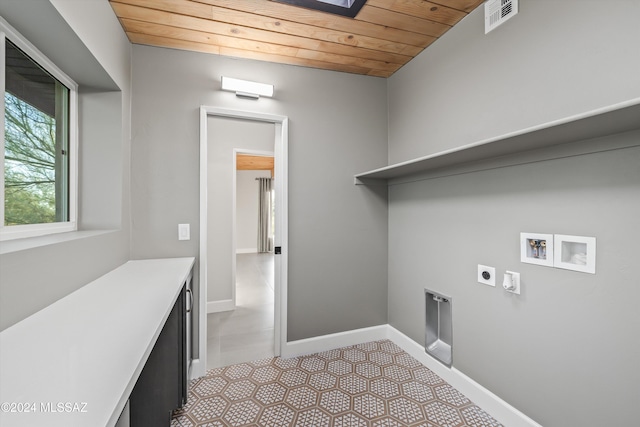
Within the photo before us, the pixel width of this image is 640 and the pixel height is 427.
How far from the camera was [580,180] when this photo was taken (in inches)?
52.6

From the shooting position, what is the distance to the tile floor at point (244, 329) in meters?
2.48

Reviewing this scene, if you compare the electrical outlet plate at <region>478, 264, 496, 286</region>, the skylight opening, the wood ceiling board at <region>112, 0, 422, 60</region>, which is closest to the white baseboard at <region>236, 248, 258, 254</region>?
the wood ceiling board at <region>112, 0, 422, 60</region>

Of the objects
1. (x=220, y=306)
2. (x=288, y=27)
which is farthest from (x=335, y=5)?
(x=220, y=306)

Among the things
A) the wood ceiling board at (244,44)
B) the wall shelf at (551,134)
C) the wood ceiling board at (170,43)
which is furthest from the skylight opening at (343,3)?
the wall shelf at (551,134)

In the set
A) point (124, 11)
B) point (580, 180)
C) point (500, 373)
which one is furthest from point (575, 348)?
point (124, 11)

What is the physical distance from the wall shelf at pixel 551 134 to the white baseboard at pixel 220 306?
2746mm

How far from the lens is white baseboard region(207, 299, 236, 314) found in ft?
11.6

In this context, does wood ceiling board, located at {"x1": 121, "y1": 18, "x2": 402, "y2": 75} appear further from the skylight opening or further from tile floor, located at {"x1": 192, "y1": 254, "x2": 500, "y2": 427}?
tile floor, located at {"x1": 192, "y1": 254, "x2": 500, "y2": 427}

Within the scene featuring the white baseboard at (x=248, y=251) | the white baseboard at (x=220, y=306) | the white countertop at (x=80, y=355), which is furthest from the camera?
the white baseboard at (x=248, y=251)

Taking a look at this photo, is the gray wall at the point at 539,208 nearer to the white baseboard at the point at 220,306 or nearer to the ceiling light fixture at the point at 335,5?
the ceiling light fixture at the point at 335,5

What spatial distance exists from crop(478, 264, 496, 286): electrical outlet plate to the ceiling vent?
143 centimetres

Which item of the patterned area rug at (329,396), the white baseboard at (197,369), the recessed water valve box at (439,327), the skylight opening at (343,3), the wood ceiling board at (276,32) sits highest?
the skylight opening at (343,3)

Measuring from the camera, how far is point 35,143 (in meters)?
1.40

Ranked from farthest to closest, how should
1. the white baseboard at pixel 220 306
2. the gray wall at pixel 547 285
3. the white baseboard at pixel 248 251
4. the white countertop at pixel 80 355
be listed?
1. the white baseboard at pixel 248 251
2. the white baseboard at pixel 220 306
3. the gray wall at pixel 547 285
4. the white countertop at pixel 80 355
